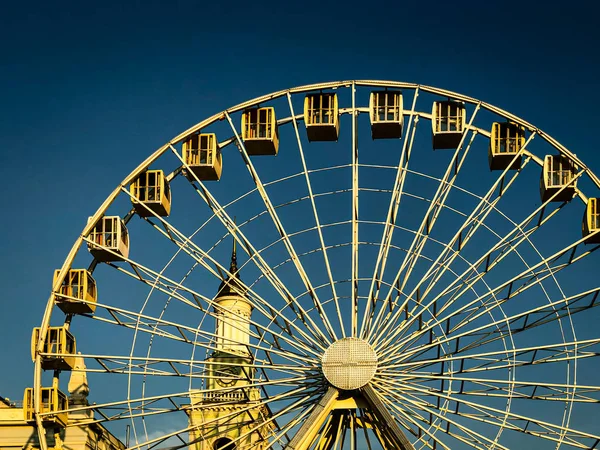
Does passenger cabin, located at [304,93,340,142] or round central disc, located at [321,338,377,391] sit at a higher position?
passenger cabin, located at [304,93,340,142]

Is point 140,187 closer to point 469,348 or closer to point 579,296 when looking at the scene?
point 469,348

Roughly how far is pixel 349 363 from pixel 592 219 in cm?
999

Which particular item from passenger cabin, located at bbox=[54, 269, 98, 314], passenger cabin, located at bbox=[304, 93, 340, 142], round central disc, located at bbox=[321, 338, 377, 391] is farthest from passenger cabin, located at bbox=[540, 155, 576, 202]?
passenger cabin, located at bbox=[54, 269, 98, 314]

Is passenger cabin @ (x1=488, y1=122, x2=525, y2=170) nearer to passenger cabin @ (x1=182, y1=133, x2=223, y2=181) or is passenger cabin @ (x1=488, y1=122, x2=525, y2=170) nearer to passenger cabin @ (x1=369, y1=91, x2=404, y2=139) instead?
passenger cabin @ (x1=369, y1=91, x2=404, y2=139)

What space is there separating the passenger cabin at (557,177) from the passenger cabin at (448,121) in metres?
3.19

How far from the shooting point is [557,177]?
137ft

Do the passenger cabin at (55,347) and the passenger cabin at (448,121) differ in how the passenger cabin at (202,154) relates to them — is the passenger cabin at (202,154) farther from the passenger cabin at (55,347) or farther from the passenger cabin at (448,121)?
the passenger cabin at (448,121)

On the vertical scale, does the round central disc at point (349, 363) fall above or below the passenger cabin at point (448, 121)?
below

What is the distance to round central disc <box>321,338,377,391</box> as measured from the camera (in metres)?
37.7

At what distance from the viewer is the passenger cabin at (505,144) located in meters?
41.9

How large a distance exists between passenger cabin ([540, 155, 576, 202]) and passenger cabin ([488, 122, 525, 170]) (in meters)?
1.08

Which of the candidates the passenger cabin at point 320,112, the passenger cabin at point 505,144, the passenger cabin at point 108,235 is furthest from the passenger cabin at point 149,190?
the passenger cabin at point 505,144

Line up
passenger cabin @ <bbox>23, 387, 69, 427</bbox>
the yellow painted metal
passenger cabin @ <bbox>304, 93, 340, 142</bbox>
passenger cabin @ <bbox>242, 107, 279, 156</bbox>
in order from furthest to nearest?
passenger cabin @ <bbox>242, 107, 279, 156</bbox>, passenger cabin @ <bbox>304, 93, 340, 142</bbox>, passenger cabin @ <bbox>23, 387, 69, 427</bbox>, the yellow painted metal

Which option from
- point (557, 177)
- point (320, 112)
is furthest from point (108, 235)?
point (557, 177)
